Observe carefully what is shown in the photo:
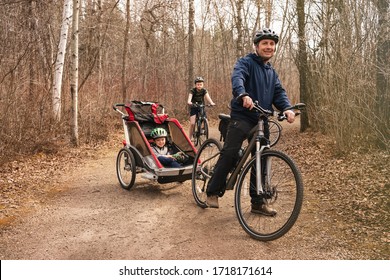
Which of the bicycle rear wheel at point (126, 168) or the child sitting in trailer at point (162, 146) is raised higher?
the child sitting in trailer at point (162, 146)

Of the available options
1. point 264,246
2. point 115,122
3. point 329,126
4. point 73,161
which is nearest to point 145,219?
point 264,246

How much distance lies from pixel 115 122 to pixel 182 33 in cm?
777

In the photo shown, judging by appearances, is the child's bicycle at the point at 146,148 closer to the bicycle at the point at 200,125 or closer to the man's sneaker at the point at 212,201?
the man's sneaker at the point at 212,201

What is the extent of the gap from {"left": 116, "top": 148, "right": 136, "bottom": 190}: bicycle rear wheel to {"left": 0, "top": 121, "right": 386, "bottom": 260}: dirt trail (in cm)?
21

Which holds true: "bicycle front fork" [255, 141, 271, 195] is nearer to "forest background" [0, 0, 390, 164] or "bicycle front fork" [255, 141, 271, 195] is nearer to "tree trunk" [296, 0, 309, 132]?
"forest background" [0, 0, 390, 164]

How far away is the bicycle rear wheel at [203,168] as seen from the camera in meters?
4.69

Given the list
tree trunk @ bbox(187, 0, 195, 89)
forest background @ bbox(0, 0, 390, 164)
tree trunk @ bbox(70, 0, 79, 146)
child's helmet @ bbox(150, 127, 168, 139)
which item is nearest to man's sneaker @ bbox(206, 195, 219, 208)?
child's helmet @ bbox(150, 127, 168, 139)

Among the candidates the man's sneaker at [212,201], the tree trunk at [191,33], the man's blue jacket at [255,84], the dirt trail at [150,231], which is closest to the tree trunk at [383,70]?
the dirt trail at [150,231]

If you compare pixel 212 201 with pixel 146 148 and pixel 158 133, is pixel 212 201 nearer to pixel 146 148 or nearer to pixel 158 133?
pixel 146 148

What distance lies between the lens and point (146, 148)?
545cm

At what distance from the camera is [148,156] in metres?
5.39

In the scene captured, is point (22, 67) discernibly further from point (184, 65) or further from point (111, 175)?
point (184, 65)

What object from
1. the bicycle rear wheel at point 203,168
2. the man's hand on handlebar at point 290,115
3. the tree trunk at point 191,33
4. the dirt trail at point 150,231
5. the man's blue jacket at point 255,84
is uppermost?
the tree trunk at point 191,33

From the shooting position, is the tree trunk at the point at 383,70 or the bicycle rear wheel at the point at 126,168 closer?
the bicycle rear wheel at the point at 126,168
